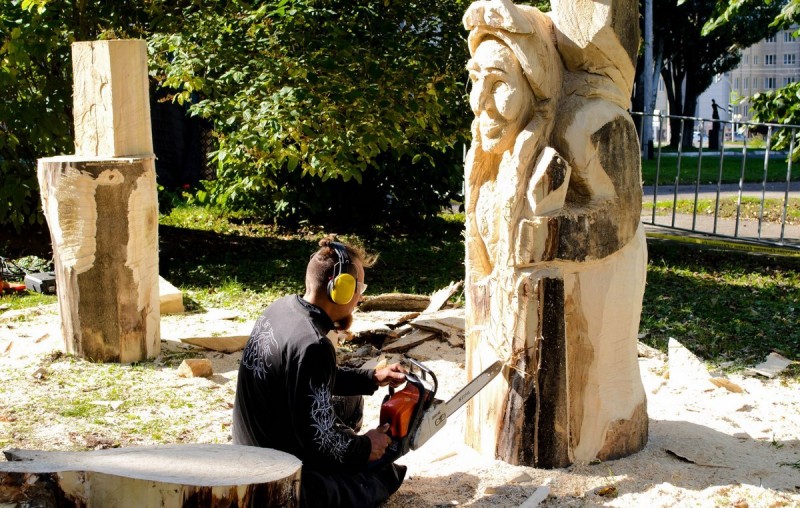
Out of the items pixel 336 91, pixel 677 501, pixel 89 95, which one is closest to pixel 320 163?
pixel 336 91

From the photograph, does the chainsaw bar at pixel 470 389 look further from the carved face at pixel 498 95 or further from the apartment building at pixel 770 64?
the apartment building at pixel 770 64

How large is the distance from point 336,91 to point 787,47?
48.6 metres

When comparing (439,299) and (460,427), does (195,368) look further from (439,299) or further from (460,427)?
(439,299)

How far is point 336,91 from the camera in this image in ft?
21.4

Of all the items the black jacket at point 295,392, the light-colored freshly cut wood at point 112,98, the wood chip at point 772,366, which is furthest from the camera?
the light-colored freshly cut wood at point 112,98

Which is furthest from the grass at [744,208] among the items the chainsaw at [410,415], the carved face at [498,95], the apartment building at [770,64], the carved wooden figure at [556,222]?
the apartment building at [770,64]

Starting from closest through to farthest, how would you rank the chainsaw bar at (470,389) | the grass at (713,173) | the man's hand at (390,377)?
the man's hand at (390,377) < the chainsaw bar at (470,389) < the grass at (713,173)

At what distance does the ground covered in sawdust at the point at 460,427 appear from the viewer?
3389 mm

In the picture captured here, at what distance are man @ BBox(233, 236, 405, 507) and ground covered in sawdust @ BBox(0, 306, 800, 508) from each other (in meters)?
0.39

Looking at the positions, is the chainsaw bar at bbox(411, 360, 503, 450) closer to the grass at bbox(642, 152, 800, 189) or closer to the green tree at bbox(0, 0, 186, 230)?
the green tree at bbox(0, 0, 186, 230)

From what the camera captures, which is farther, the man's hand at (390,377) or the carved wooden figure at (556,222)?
the carved wooden figure at (556,222)

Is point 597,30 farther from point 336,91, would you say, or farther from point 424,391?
point 336,91

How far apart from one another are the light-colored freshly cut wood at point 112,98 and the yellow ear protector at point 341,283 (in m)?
2.95

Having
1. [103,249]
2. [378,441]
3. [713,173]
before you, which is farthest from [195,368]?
[713,173]
